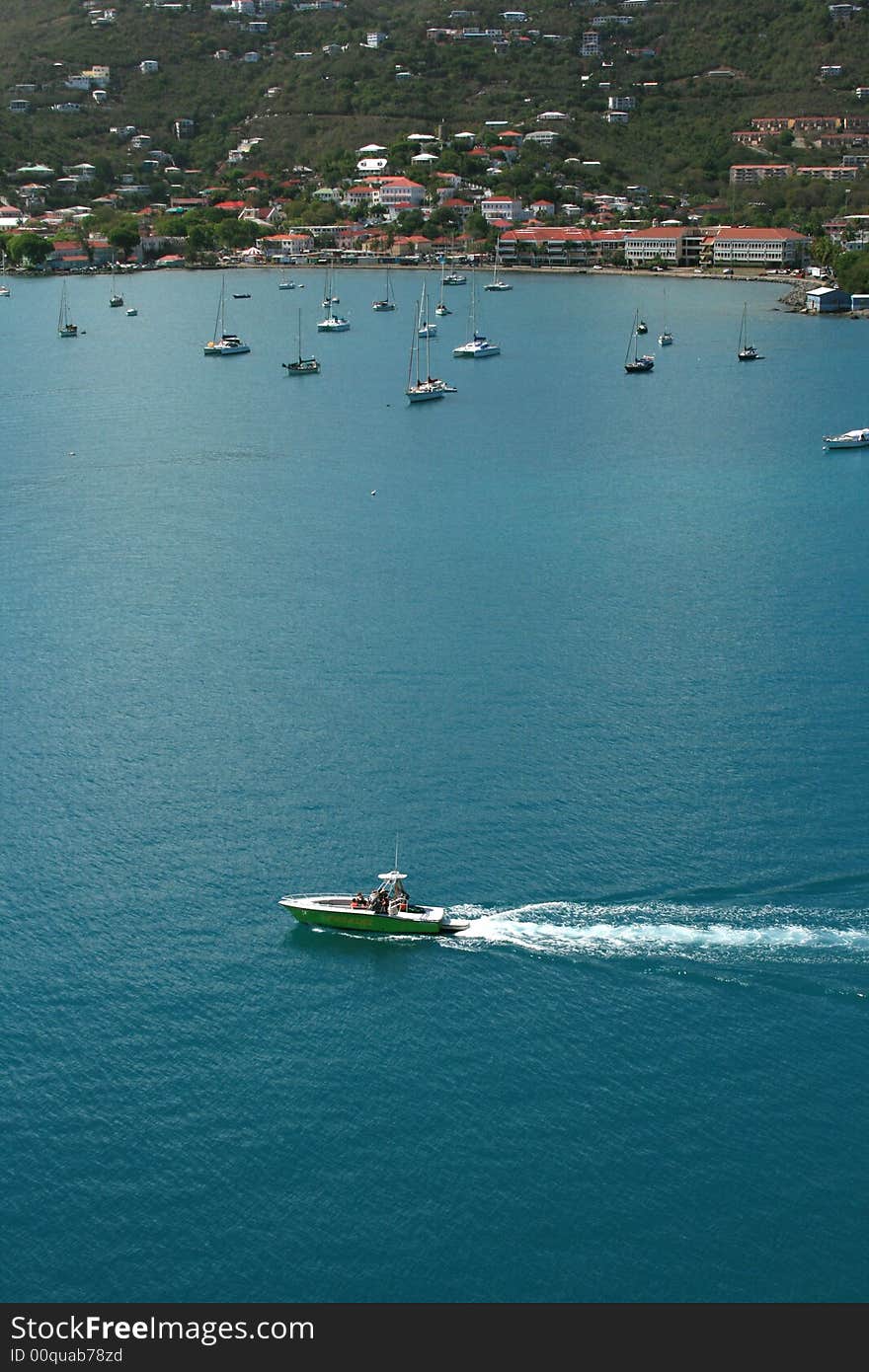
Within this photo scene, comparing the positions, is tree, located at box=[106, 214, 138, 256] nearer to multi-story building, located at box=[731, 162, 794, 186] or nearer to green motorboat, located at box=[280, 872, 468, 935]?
multi-story building, located at box=[731, 162, 794, 186]

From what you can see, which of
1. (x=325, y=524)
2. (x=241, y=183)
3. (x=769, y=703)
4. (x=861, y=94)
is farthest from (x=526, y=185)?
(x=769, y=703)

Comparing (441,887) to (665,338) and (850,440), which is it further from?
(665,338)

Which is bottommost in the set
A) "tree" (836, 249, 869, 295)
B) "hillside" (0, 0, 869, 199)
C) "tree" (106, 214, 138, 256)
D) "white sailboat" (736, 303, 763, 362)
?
"white sailboat" (736, 303, 763, 362)

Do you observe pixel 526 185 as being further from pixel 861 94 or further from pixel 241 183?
pixel 861 94

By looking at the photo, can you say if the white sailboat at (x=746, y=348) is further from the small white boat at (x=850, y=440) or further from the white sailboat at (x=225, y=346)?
the white sailboat at (x=225, y=346)

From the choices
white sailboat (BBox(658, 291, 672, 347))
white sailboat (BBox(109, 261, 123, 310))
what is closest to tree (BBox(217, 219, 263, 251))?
white sailboat (BBox(109, 261, 123, 310))

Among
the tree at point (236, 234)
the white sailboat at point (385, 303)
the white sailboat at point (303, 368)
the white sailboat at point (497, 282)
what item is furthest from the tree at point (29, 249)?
the white sailboat at point (303, 368)
